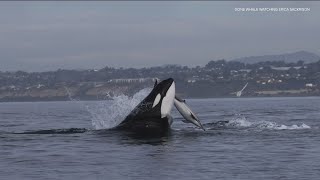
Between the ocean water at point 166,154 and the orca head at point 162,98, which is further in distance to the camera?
the orca head at point 162,98

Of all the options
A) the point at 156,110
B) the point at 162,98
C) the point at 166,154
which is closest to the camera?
the point at 166,154

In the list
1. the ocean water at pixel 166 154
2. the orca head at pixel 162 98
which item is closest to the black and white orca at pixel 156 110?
the orca head at pixel 162 98

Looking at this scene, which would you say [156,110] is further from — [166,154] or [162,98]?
[166,154]

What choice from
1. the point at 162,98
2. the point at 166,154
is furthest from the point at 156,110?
the point at 166,154

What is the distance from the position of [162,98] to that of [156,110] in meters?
0.67

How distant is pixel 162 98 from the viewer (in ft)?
109

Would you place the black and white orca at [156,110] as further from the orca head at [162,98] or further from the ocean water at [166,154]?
the ocean water at [166,154]

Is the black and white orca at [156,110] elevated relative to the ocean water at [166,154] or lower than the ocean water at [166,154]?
elevated

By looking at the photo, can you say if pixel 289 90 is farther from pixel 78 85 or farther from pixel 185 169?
pixel 185 169

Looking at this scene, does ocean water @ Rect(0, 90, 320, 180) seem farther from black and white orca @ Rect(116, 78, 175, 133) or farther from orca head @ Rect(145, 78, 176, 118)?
orca head @ Rect(145, 78, 176, 118)

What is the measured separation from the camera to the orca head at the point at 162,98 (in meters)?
33.1

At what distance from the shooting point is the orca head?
33.1 metres

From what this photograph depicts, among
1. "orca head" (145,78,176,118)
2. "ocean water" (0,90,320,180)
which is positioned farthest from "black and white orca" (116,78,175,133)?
"ocean water" (0,90,320,180)

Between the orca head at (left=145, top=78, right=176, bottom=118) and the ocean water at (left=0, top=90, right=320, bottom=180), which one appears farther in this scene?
the orca head at (left=145, top=78, right=176, bottom=118)
